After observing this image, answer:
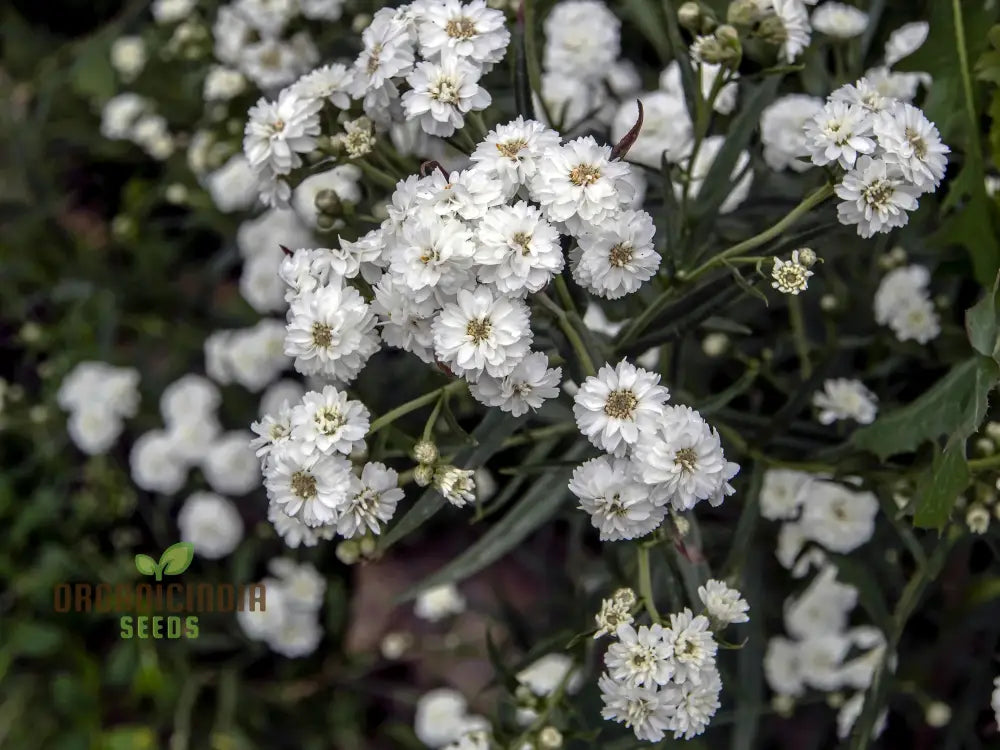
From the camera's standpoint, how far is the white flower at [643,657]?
36.5 inches

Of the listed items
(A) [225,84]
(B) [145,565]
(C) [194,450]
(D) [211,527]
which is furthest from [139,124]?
(B) [145,565]

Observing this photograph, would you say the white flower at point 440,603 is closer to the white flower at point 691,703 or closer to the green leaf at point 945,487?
the white flower at point 691,703

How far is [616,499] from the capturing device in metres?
0.92

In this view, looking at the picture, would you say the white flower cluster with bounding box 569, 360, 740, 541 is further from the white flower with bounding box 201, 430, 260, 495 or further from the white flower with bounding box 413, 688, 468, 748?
the white flower with bounding box 201, 430, 260, 495

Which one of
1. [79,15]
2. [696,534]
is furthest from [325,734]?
[79,15]

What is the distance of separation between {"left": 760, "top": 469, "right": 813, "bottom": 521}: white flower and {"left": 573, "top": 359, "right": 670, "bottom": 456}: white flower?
19.8 inches

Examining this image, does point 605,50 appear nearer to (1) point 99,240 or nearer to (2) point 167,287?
(2) point 167,287

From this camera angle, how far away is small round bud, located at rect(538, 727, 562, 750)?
1101 mm

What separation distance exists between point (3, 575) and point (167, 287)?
0.72 m

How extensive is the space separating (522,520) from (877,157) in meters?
0.60

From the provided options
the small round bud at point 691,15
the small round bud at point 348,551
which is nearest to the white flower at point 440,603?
the small round bud at point 348,551

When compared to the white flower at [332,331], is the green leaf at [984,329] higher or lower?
lower

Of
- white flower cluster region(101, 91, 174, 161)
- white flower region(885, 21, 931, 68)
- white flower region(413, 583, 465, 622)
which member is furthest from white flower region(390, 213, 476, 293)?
white flower cluster region(101, 91, 174, 161)

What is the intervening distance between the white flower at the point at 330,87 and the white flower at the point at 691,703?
721mm
